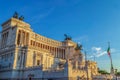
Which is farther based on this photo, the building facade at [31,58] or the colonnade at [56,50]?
the colonnade at [56,50]

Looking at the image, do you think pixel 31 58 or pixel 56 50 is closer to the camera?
pixel 31 58

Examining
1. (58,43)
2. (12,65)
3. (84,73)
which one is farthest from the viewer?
(58,43)

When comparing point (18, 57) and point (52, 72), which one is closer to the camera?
point (52, 72)

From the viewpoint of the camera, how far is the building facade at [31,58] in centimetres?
4362

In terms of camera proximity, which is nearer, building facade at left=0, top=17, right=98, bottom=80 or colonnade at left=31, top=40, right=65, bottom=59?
building facade at left=0, top=17, right=98, bottom=80

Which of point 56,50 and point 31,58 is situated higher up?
point 56,50

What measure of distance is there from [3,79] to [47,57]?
18741 mm

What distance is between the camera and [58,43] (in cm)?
8825

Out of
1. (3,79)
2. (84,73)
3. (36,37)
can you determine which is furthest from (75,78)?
(36,37)

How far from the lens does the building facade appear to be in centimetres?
4362

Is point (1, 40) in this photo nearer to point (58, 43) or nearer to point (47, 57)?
point (47, 57)

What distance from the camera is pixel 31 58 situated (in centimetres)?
5653

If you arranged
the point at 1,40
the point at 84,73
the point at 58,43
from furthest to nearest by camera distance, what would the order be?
the point at 58,43, the point at 1,40, the point at 84,73

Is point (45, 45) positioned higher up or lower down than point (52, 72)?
higher up
